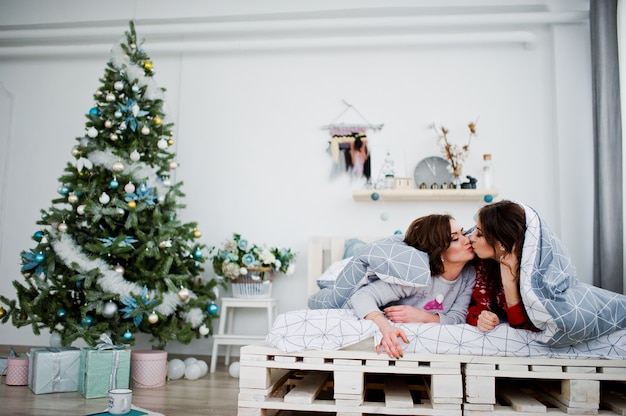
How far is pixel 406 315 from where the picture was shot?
73.3 inches

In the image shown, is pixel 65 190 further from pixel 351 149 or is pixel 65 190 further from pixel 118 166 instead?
pixel 351 149

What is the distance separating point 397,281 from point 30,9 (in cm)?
380

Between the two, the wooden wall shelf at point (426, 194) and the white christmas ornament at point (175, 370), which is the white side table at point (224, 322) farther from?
the wooden wall shelf at point (426, 194)

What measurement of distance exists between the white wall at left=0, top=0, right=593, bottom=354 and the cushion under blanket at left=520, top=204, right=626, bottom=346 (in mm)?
1756

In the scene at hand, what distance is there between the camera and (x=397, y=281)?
6.02 ft

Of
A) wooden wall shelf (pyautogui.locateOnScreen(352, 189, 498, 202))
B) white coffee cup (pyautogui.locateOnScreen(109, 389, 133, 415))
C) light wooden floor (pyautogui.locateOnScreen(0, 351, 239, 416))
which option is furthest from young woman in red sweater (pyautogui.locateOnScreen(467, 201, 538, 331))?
wooden wall shelf (pyautogui.locateOnScreen(352, 189, 498, 202))

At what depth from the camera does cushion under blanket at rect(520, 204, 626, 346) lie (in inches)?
63.1

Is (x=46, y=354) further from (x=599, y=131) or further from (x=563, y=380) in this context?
(x=599, y=131)

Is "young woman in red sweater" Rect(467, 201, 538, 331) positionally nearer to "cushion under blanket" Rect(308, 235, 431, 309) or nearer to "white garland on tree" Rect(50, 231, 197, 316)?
"cushion under blanket" Rect(308, 235, 431, 309)

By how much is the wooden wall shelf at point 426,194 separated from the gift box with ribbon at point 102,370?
174cm

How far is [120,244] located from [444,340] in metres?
1.80

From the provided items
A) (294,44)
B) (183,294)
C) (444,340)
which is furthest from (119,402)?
(294,44)

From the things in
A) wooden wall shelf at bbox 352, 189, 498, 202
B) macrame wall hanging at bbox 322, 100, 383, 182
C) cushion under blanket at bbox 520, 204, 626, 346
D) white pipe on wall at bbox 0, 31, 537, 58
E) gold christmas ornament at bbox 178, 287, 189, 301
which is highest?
white pipe on wall at bbox 0, 31, 537, 58

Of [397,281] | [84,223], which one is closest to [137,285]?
Result: [84,223]
